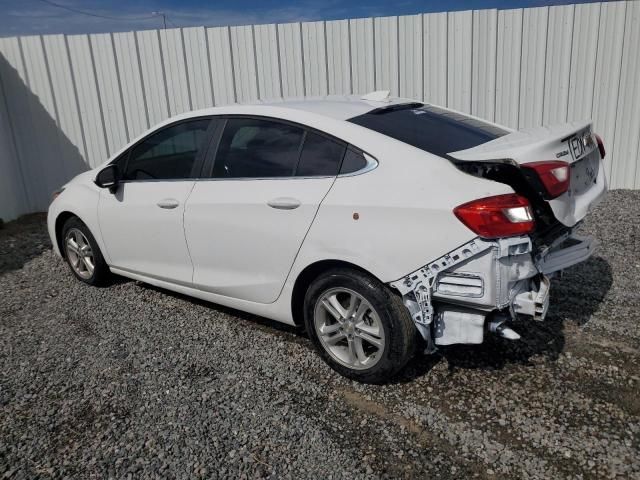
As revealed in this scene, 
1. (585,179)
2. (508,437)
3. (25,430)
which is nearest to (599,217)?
(585,179)

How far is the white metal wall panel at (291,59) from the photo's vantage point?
24.7 feet

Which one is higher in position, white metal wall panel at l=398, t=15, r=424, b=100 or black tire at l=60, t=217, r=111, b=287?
white metal wall panel at l=398, t=15, r=424, b=100

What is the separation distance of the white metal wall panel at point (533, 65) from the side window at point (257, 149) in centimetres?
507

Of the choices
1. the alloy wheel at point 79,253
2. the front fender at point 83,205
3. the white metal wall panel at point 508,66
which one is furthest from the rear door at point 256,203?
the white metal wall panel at point 508,66

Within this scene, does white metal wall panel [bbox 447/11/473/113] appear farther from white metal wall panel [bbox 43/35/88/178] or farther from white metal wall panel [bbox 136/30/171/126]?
white metal wall panel [bbox 43/35/88/178]

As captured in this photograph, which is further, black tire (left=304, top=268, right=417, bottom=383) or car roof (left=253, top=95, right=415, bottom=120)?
car roof (left=253, top=95, right=415, bottom=120)

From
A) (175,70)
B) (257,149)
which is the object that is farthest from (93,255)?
(175,70)

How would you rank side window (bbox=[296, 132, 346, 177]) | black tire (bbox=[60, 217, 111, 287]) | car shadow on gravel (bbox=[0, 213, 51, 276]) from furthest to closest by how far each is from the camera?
car shadow on gravel (bbox=[0, 213, 51, 276]) < black tire (bbox=[60, 217, 111, 287]) < side window (bbox=[296, 132, 346, 177])

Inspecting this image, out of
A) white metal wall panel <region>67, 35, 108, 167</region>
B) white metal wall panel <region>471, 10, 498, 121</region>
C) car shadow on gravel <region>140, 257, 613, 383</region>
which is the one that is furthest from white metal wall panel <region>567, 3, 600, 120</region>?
white metal wall panel <region>67, 35, 108, 167</region>

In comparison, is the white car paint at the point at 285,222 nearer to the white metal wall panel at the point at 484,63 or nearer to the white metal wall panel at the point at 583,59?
the white metal wall panel at the point at 484,63

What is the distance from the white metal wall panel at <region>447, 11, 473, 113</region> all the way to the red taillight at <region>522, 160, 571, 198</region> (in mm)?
5012

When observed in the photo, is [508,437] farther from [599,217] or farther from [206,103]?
[206,103]

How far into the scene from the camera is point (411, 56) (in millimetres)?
7449

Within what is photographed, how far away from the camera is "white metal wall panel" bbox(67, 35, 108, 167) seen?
7.88m
